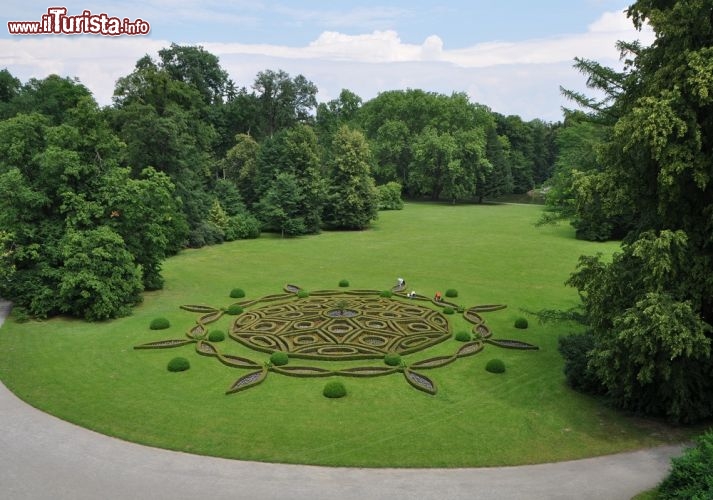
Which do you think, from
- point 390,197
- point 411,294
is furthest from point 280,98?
point 411,294

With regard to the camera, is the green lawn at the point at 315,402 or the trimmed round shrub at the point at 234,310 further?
the trimmed round shrub at the point at 234,310

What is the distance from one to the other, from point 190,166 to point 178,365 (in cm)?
3582

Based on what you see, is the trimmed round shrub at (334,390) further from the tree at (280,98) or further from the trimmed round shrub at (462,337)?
the tree at (280,98)

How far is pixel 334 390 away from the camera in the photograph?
19688 mm

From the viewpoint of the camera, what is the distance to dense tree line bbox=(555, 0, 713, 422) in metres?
15.2

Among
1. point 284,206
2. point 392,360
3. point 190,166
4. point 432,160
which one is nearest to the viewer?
point 392,360

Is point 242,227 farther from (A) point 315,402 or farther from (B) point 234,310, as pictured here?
(A) point 315,402

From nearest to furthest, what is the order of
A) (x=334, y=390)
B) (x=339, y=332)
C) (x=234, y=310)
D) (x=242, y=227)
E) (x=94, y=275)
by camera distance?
(x=334, y=390) < (x=339, y=332) < (x=94, y=275) < (x=234, y=310) < (x=242, y=227)

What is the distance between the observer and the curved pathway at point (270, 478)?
1390 cm

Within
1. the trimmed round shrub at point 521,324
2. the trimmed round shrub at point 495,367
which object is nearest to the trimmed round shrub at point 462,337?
the trimmed round shrub at point 495,367

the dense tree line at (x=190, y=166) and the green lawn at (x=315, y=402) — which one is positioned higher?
the dense tree line at (x=190, y=166)

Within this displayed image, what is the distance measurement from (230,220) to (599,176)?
4655cm

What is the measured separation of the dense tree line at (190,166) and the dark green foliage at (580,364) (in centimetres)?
2313

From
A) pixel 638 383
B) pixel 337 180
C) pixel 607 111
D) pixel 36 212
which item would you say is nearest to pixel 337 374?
pixel 638 383
